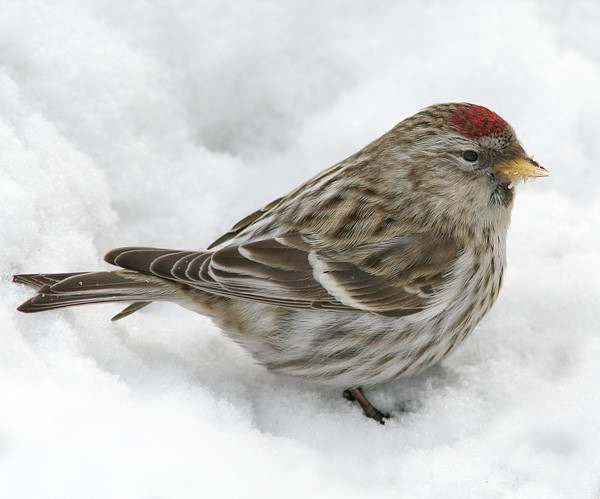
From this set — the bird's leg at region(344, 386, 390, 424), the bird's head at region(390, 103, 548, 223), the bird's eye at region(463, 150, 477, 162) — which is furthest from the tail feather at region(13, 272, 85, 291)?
the bird's eye at region(463, 150, 477, 162)

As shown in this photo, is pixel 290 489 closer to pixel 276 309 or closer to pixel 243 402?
pixel 243 402

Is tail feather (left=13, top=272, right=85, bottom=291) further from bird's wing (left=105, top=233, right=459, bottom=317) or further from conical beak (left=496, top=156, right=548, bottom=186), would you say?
conical beak (left=496, top=156, right=548, bottom=186)

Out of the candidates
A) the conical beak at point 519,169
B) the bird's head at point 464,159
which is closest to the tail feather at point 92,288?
the bird's head at point 464,159

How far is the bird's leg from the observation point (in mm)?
2926

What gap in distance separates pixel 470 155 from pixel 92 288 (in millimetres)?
1480

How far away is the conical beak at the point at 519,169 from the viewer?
2.83m

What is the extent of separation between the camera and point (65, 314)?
108 inches

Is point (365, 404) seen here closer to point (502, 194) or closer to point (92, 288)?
point (502, 194)

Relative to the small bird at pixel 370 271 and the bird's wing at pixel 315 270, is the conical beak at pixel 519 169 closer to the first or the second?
the small bird at pixel 370 271

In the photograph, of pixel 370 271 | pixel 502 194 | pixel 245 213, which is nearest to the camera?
pixel 370 271

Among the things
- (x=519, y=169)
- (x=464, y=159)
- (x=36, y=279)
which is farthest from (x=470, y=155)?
(x=36, y=279)

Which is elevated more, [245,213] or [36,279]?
[245,213]

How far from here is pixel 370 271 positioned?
2.84m

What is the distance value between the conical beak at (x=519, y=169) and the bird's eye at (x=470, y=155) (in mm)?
94
